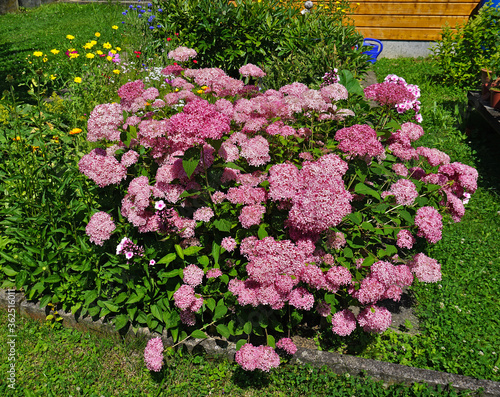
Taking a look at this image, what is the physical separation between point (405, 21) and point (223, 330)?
372 inches

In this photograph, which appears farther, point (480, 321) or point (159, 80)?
point (159, 80)

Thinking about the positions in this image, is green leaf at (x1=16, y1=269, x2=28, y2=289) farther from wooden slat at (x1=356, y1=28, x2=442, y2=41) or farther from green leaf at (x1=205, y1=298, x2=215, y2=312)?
wooden slat at (x1=356, y1=28, x2=442, y2=41)

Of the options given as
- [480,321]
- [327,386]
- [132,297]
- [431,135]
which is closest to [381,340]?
[327,386]

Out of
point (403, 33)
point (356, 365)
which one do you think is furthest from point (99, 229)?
point (403, 33)

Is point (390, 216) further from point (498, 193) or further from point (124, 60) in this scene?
point (124, 60)

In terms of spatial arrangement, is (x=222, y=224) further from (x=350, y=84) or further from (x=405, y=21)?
(x=405, y=21)

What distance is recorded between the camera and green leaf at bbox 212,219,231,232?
7.68 ft

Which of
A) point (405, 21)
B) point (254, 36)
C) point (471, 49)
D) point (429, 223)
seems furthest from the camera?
point (405, 21)

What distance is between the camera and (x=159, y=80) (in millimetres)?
4570

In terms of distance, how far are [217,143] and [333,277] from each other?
3.61ft

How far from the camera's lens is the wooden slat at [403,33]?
9.06 m

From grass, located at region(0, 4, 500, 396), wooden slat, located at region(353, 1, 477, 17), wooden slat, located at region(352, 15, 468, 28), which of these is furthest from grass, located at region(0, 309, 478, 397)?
wooden slat, located at region(352, 15, 468, 28)

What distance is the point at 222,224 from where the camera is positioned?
2365mm

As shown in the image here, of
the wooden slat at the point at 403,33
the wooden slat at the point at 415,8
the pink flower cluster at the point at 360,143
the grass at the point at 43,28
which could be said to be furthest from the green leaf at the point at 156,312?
the wooden slat at the point at 403,33
